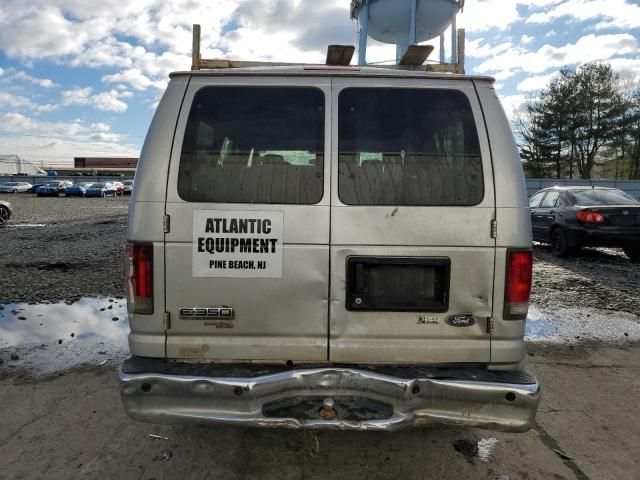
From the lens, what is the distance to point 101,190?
48.5 meters

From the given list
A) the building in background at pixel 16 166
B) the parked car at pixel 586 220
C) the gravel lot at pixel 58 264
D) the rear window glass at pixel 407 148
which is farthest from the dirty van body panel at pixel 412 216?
the building in background at pixel 16 166

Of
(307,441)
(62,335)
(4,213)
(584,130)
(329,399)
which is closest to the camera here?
(329,399)

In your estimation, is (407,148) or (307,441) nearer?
(407,148)

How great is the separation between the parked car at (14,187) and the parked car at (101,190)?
34.9 feet

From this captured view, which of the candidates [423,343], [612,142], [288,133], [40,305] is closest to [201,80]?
[288,133]

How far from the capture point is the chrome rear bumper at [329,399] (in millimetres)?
2383

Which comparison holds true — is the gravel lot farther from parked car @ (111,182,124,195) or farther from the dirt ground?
parked car @ (111,182,124,195)

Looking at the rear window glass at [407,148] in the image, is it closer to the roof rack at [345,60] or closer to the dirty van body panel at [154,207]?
the roof rack at [345,60]

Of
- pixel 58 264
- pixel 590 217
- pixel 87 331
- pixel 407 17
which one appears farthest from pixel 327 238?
pixel 407 17

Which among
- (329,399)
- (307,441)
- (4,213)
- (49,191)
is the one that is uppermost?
(49,191)

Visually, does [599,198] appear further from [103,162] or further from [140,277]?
[103,162]

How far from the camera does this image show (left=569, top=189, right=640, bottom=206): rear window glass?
32.3 feet

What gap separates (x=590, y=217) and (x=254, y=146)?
872 cm

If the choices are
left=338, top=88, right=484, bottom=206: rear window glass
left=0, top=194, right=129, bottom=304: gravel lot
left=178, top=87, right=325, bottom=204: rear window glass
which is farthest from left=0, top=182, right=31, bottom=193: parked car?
left=338, top=88, right=484, bottom=206: rear window glass
